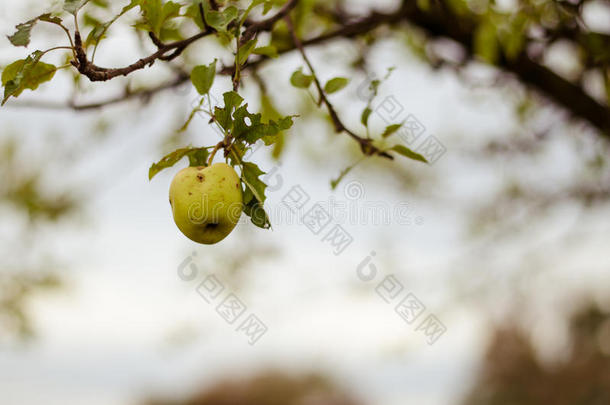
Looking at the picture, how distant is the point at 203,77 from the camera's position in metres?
0.85

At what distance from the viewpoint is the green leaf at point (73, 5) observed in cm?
73

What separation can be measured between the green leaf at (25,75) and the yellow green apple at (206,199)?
255 millimetres

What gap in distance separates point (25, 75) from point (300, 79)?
512mm

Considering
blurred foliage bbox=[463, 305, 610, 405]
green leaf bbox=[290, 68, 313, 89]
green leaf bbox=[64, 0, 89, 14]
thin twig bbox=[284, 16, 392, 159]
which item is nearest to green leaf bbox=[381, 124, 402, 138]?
thin twig bbox=[284, 16, 392, 159]

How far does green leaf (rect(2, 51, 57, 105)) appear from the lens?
785mm

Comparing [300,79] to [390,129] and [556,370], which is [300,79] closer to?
[390,129]

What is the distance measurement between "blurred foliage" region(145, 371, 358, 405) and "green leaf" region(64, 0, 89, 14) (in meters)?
8.04

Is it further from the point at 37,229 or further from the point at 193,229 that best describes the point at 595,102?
the point at 37,229

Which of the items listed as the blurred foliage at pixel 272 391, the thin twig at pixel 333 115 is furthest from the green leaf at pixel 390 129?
the blurred foliage at pixel 272 391

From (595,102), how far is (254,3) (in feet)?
6.49

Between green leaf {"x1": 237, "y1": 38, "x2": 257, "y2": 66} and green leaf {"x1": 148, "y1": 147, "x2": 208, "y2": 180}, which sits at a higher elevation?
green leaf {"x1": 237, "y1": 38, "x2": 257, "y2": 66}

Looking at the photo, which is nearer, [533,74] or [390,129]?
[390,129]

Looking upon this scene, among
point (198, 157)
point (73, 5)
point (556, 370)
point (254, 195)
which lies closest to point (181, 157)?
point (198, 157)

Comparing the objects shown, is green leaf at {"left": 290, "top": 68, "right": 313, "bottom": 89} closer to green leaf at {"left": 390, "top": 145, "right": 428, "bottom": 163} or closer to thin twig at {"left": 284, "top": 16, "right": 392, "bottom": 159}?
thin twig at {"left": 284, "top": 16, "right": 392, "bottom": 159}
